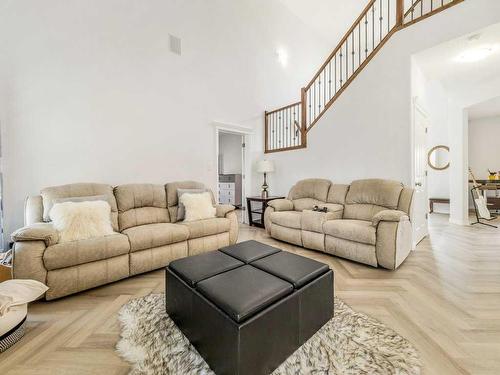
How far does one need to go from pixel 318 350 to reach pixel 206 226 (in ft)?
6.35

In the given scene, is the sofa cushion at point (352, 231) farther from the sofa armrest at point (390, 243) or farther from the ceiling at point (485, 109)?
the ceiling at point (485, 109)

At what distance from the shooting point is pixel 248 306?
1.12 metres

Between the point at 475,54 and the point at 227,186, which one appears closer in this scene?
the point at 475,54

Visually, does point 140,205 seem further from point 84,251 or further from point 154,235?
point 84,251

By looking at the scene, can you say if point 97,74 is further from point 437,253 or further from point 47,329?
point 437,253

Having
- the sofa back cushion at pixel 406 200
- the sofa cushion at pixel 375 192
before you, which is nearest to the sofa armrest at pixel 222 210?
the sofa cushion at pixel 375 192

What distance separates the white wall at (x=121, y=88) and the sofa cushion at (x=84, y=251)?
1.22m

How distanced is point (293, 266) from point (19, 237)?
218 centimetres

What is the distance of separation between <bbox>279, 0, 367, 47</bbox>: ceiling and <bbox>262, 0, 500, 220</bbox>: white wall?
3.13 meters

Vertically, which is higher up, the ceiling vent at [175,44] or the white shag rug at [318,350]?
the ceiling vent at [175,44]

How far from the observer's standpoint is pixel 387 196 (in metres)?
3.02

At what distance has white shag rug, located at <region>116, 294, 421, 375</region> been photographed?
120 centimetres

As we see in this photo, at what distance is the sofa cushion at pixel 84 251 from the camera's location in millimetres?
1894

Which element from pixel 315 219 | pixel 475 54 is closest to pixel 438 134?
pixel 475 54
